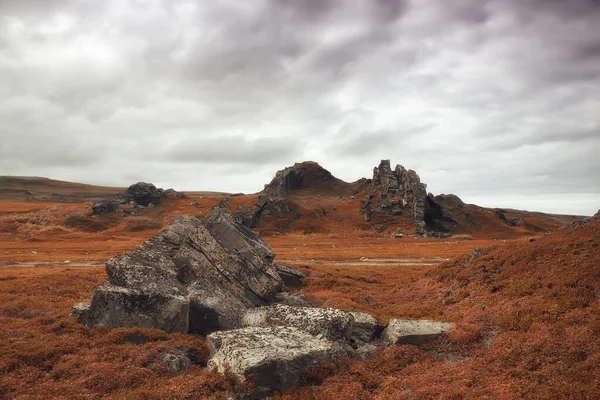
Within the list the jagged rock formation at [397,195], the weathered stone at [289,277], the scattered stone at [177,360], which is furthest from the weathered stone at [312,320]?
the jagged rock formation at [397,195]

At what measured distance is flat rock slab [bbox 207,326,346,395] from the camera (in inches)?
578

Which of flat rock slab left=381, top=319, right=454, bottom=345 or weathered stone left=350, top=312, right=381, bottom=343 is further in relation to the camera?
weathered stone left=350, top=312, right=381, bottom=343

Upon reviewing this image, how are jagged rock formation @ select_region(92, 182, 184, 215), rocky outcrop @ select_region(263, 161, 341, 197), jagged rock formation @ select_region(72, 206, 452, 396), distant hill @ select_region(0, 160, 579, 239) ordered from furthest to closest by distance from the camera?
rocky outcrop @ select_region(263, 161, 341, 197) → jagged rock formation @ select_region(92, 182, 184, 215) → distant hill @ select_region(0, 160, 579, 239) → jagged rock formation @ select_region(72, 206, 452, 396)

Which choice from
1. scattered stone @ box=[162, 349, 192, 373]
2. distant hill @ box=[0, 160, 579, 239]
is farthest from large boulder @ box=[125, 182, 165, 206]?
scattered stone @ box=[162, 349, 192, 373]

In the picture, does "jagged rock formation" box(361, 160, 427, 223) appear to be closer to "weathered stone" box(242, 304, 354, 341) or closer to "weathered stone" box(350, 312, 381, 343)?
"weathered stone" box(350, 312, 381, 343)

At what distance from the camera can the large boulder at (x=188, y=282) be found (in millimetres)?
20781

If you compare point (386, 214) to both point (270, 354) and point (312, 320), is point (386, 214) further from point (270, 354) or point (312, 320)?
point (270, 354)

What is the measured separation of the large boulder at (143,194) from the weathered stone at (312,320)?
129 meters

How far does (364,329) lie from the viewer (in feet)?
68.3

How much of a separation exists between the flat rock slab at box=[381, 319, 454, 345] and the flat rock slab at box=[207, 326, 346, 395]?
307cm

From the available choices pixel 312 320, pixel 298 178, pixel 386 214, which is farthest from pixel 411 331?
pixel 298 178

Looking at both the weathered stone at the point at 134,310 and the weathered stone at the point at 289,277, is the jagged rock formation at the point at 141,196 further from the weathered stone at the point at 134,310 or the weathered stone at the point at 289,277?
the weathered stone at the point at 134,310

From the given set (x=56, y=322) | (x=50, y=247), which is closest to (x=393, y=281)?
(x=56, y=322)

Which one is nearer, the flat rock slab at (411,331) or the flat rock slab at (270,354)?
the flat rock slab at (270,354)
